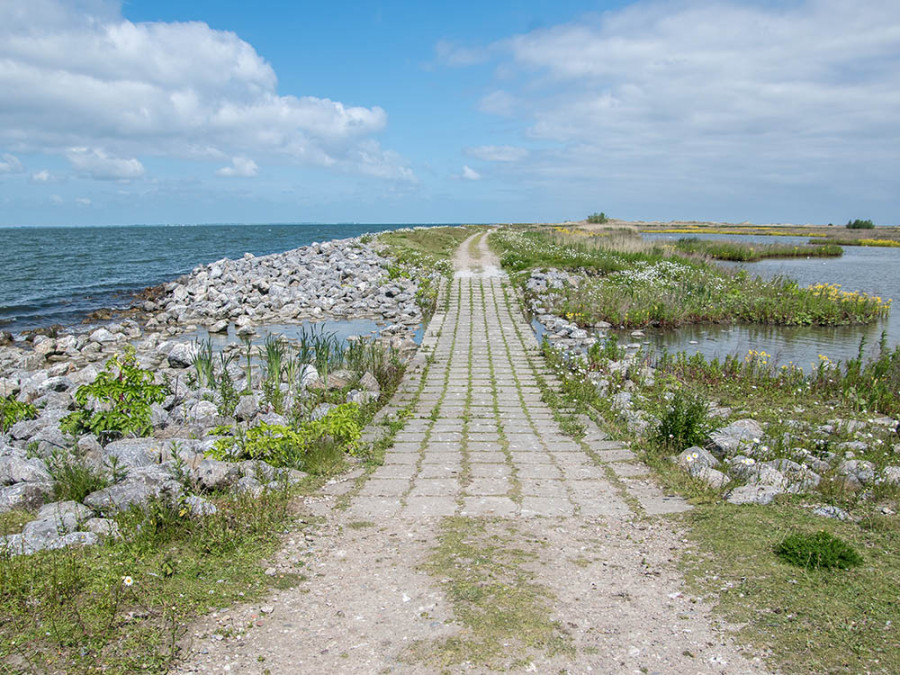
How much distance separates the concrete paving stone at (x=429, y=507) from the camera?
491 centimetres

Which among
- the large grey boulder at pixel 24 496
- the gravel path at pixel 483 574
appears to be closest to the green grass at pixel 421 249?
the gravel path at pixel 483 574

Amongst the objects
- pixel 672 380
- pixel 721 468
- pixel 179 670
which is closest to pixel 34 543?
pixel 179 670

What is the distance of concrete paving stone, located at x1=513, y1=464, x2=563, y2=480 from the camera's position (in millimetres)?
5793

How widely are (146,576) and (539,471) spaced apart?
11.8 feet

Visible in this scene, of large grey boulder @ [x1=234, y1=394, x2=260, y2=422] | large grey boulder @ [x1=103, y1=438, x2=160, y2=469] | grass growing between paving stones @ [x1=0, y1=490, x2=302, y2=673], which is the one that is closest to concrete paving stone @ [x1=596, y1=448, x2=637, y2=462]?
grass growing between paving stones @ [x1=0, y1=490, x2=302, y2=673]

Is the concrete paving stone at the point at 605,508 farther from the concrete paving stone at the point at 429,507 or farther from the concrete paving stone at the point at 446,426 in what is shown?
the concrete paving stone at the point at 446,426

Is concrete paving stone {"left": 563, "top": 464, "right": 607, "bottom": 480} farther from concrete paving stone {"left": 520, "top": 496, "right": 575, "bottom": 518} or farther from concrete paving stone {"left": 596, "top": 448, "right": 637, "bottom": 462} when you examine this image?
concrete paving stone {"left": 520, "top": 496, "right": 575, "bottom": 518}

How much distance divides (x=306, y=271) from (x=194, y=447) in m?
18.5

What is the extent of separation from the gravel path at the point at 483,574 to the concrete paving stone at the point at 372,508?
23mm

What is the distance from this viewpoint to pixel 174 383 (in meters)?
9.49

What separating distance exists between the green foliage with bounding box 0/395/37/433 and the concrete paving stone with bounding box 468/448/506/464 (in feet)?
18.8

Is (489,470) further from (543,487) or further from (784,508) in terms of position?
(784,508)

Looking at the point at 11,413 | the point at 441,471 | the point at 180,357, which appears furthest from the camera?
the point at 180,357

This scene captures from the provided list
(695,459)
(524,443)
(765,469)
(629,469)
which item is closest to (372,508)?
(524,443)
